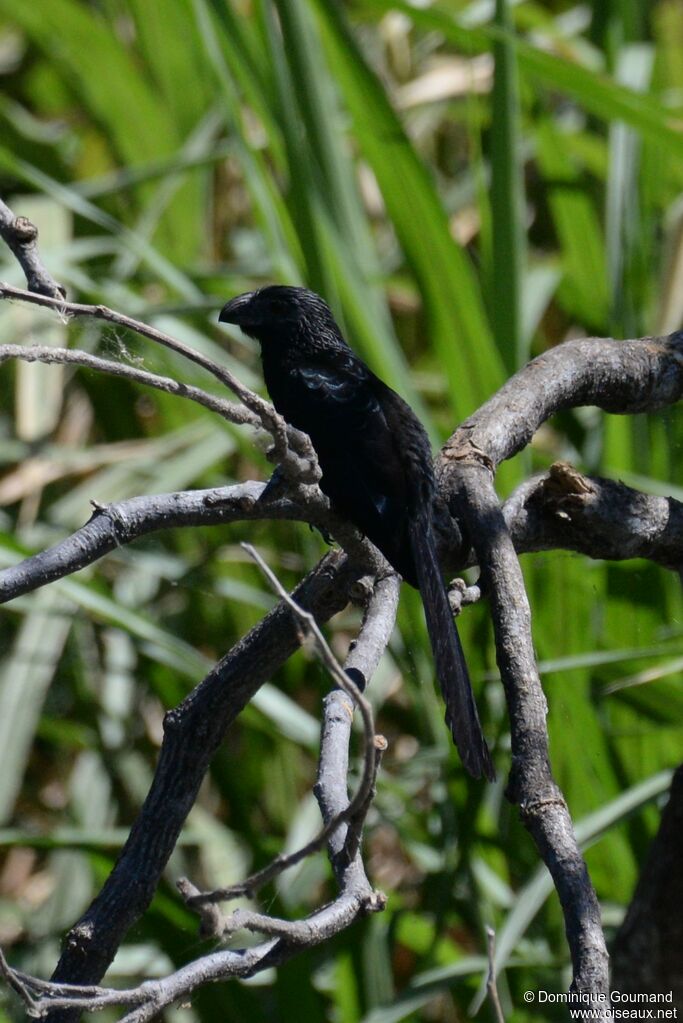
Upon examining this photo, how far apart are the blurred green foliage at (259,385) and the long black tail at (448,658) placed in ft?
1.66

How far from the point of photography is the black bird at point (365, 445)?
5.39 ft

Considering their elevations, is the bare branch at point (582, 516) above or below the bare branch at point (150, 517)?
above

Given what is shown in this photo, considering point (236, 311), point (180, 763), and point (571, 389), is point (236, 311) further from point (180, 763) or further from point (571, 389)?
point (180, 763)

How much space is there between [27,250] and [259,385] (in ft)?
6.44

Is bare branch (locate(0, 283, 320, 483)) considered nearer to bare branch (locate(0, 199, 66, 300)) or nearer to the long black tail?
bare branch (locate(0, 199, 66, 300))

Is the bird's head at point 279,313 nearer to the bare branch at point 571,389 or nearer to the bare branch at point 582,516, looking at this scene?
the bare branch at point 571,389

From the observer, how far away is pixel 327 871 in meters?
3.00

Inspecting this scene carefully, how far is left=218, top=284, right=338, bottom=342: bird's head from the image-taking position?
2.36 meters

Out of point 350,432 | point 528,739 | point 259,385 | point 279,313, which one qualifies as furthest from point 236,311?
point 528,739

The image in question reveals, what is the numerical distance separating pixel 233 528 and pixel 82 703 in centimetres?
71

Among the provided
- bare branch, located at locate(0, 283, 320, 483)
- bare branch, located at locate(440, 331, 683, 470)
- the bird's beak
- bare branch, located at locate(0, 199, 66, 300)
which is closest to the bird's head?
the bird's beak

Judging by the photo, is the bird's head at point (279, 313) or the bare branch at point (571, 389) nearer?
the bare branch at point (571, 389)

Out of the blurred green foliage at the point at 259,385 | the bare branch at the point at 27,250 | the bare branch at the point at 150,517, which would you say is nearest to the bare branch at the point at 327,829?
the bare branch at the point at 150,517

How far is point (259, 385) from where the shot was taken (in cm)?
342
